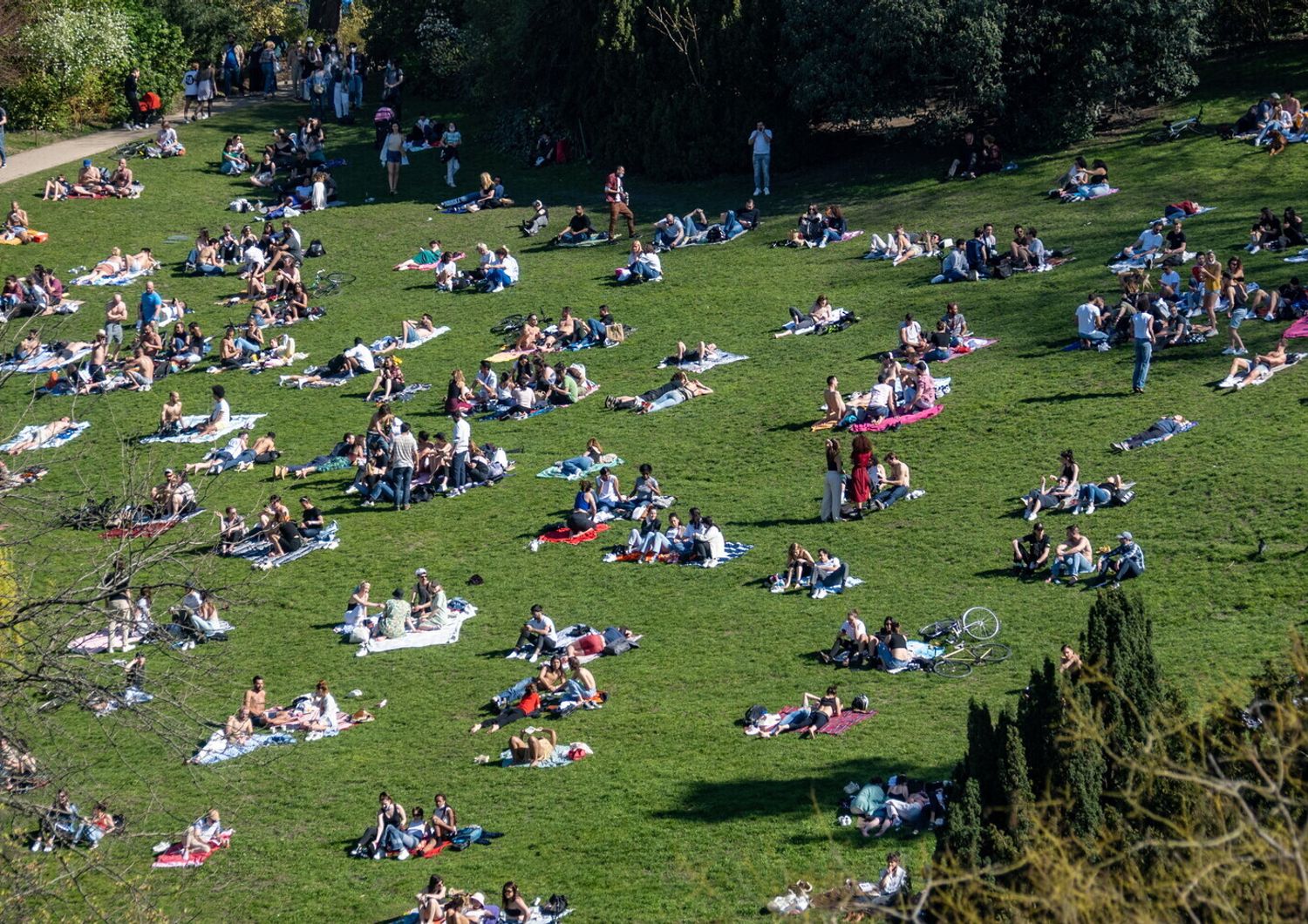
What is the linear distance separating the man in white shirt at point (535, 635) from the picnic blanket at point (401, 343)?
13684 millimetres

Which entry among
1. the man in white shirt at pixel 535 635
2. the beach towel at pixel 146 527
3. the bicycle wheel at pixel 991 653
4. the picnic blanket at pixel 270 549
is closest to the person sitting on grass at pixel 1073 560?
the bicycle wheel at pixel 991 653

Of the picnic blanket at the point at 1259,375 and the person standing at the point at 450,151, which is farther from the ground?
the person standing at the point at 450,151

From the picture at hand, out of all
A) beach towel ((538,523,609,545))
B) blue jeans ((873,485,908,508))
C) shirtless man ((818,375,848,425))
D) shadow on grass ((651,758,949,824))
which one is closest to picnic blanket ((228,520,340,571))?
beach towel ((538,523,609,545))

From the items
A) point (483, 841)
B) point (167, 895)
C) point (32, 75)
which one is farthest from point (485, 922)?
point (32, 75)

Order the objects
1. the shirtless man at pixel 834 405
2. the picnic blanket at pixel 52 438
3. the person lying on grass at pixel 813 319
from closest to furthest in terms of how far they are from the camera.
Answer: the shirtless man at pixel 834 405, the picnic blanket at pixel 52 438, the person lying on grass at pixel 813 319

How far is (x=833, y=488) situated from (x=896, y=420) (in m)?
3.44

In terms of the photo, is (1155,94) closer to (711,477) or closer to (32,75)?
(711,477)

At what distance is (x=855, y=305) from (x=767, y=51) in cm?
1146

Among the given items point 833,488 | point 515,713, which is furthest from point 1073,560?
point 515,713

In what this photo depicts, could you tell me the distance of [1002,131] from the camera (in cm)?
4362

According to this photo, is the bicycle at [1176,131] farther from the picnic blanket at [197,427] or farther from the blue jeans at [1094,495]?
the picnic blanket at [197,427]

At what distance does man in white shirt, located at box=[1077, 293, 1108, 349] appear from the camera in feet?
104

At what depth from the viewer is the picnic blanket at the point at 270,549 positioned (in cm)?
2906

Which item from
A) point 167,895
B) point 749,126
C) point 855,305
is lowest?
point 167,895
